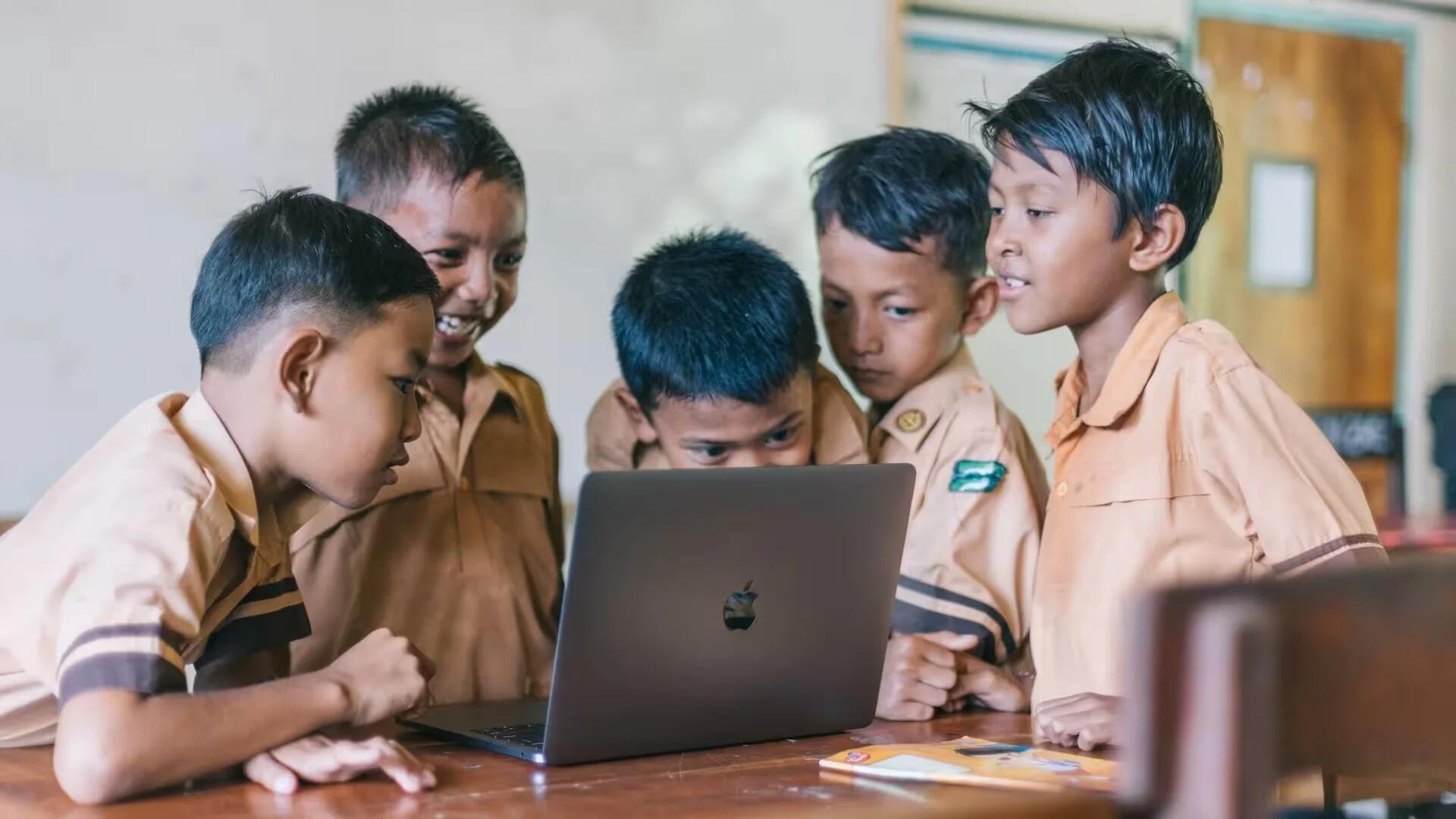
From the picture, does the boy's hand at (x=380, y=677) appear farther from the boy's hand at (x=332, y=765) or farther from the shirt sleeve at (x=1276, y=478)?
the shirt sleeve at (x=1276, y=478)

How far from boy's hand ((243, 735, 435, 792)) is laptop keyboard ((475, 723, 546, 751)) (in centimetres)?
13

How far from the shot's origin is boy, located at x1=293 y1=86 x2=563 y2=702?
6.23 ft

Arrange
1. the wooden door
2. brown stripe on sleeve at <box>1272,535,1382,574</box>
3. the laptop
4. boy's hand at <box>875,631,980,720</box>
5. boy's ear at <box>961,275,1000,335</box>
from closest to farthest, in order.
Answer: the laptop, brown stripe on sleeve at <box>1272,535,1382,574</box>, boy's hand at <box>875,631,980,720</box>, boy's ear at <box>961,275,1000,335</box>, the wooden door

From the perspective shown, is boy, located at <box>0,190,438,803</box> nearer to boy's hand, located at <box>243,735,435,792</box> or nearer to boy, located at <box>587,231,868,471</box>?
boy's hand, located at <box>243,735,435,792</box>

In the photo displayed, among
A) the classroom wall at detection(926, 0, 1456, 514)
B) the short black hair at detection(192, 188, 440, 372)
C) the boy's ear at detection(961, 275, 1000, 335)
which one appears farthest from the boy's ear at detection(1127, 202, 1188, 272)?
the classroom wall at detection(926, 0, 1456, 514)

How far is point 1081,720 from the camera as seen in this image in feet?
4.66

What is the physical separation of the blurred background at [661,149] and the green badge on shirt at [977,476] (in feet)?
6.12

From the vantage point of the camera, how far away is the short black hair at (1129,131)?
1.68 metres

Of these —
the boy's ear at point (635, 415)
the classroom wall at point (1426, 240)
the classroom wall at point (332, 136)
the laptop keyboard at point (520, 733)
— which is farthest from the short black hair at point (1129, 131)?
the classroom wall at point (1426, 240)

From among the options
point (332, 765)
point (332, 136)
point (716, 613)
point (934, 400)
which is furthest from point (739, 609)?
point (332, 136)

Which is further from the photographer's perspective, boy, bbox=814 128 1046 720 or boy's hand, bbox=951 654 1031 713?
boy, bbox=814 128 1046 720

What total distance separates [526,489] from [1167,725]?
4.88 ft

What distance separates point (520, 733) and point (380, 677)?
0.51 ft

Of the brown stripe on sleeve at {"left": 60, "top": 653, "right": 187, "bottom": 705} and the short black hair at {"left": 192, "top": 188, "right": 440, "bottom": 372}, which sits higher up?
the short black hair at {"left": 192, "top": 188, "right": 440, "bottom": 372}
